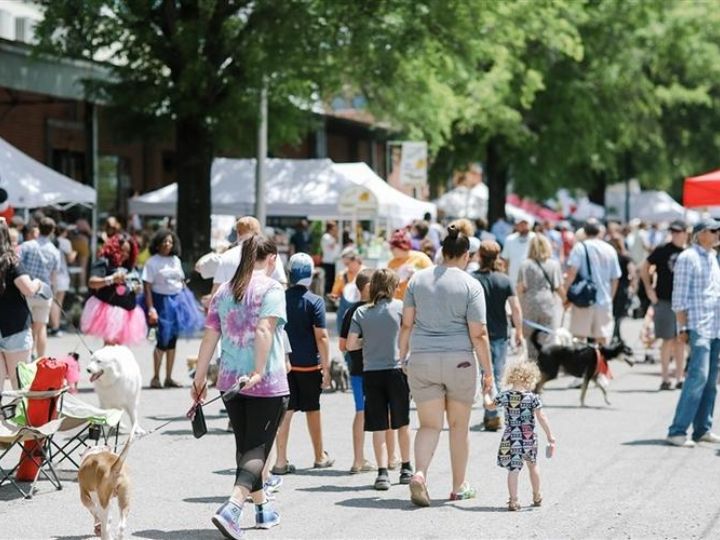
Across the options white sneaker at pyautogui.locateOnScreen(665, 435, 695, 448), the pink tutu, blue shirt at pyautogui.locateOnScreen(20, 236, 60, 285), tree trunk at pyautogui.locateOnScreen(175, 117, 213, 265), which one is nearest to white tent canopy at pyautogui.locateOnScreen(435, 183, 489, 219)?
tree trunk at pyautogui.locateOnScreen(175, 117, 213, 265)

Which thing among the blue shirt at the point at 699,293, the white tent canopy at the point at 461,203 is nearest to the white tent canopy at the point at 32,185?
the blue shirt at the point at 699,293

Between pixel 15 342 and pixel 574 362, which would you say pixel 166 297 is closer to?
pixel 574 362

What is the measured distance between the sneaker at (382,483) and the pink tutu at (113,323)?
5.59 metres

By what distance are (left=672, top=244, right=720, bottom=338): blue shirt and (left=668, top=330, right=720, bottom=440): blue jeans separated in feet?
0.32

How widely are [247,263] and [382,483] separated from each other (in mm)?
2386

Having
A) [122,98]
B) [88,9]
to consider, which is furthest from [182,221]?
[88,9]

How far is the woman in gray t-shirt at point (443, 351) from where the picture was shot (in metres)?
9.45

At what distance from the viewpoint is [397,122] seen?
99.6 ft

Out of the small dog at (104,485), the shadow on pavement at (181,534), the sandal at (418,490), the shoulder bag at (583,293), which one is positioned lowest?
the shadow on pavement at (181,534)

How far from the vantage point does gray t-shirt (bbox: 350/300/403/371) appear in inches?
415

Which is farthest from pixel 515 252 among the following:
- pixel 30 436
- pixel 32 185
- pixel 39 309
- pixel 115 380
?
pixel 30 436

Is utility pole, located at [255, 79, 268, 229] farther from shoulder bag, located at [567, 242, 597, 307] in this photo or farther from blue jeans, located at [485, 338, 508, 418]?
blue jeans, located at [485, 338, 508, 418]

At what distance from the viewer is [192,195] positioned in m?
26.4

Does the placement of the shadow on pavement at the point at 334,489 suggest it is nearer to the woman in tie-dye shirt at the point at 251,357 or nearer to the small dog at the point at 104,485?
the woman in tie-dye shirt at the point at 251,357
